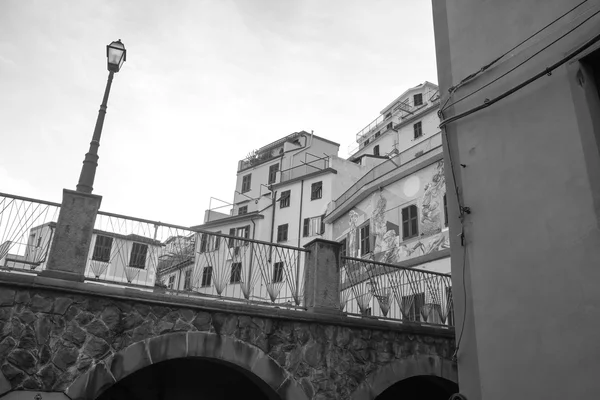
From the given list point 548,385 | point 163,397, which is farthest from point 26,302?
point 548,385

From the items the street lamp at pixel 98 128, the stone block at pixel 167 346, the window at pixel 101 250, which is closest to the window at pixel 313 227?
the window at pixel 101 250

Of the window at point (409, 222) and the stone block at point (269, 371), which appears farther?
the window at point (409, 222)

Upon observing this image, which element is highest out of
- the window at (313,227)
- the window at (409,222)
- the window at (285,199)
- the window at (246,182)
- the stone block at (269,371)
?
the window at (246,182)

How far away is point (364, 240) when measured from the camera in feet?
64.7

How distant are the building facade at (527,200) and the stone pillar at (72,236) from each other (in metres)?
5.08

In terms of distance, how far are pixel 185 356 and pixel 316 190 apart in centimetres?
2479

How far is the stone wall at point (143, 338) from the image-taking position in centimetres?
614

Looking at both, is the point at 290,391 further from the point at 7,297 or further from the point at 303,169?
the point at 303,169

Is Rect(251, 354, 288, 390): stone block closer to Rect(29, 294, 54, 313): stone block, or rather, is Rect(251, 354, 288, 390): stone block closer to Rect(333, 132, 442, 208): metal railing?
Rect(29, 294, 54, 313): stone block

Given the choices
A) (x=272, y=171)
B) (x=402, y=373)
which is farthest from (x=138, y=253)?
(x=272, y=171)

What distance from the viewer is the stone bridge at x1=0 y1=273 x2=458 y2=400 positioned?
6188 millimetres

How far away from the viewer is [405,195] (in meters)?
17.5

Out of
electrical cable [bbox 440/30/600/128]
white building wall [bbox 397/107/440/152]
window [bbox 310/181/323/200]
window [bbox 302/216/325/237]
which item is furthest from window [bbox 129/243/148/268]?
white building wall [bbox 397/107/440/152]

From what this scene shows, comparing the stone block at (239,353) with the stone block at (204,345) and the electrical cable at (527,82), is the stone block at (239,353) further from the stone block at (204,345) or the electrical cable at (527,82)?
the electrical cable at (527,82)
